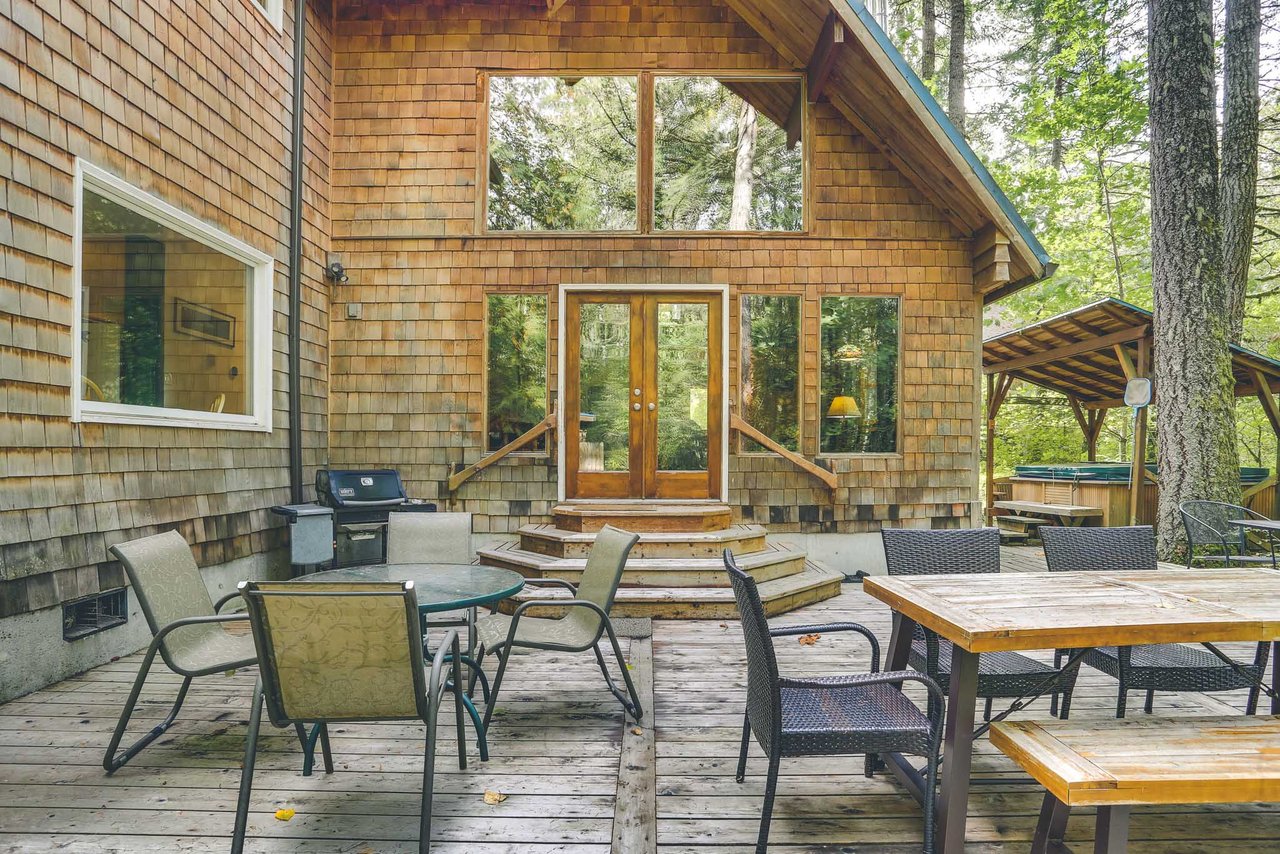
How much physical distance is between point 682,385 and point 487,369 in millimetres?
1891

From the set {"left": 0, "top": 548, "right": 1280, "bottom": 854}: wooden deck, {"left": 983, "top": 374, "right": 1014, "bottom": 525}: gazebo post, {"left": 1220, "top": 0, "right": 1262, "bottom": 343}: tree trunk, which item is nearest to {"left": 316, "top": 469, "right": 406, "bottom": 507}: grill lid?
{"left": 0, "top": 548, "right": 1280, "bottom": 854}: wooden deck

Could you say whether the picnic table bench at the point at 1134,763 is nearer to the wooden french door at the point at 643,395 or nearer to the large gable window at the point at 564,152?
the wooden french door at the point at 643,395

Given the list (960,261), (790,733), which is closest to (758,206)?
(960,261)

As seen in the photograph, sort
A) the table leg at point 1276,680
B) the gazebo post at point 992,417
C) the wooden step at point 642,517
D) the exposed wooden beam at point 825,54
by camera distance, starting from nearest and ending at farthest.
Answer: the table leg at point 1276,680, the exposed wooden beam at point 825,54, the wooden step at point 642,517, the gazebo post at point 992,417

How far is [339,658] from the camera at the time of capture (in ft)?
6.75

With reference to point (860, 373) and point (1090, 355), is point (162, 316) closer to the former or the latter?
point (860, 373)

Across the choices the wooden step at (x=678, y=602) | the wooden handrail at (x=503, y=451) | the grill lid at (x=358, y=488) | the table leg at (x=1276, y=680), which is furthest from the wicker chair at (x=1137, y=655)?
the grill lid at (x=358, y=488)

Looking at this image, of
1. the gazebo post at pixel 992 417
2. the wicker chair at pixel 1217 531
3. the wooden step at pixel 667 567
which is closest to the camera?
the wooden step at pixel 667 567

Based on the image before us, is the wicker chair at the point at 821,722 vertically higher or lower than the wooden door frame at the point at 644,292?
lower

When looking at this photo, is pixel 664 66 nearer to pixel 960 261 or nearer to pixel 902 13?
pixel 960 261

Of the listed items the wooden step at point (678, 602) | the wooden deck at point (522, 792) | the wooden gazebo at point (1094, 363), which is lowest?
the wooden deck at point (522, 792)

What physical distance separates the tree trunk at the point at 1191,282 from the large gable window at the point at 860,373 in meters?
2.66

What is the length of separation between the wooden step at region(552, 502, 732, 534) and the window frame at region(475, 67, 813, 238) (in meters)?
2.62

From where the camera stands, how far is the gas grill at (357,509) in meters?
5.38
